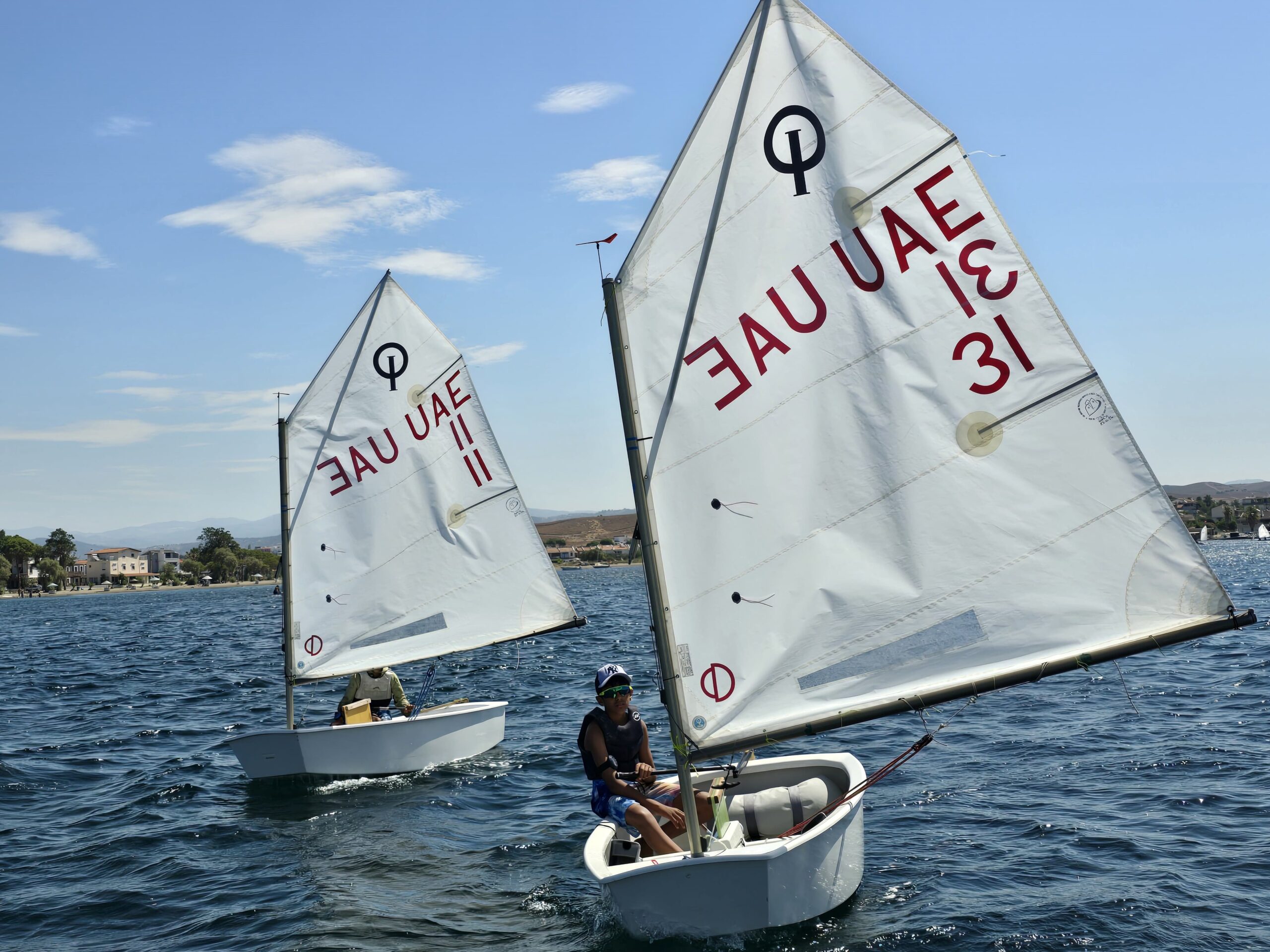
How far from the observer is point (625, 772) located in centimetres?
934

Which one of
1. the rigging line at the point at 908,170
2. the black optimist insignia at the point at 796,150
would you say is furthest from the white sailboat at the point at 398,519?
the rigging line at the point at 908,170

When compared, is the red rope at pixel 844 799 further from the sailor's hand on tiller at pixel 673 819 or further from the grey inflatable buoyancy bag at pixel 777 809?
the sailor's hand on tiller at pixel 673 819

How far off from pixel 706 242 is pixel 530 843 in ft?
24.8

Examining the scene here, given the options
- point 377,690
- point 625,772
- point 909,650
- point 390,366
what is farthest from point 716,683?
point 390,366

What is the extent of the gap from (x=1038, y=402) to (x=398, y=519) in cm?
1128

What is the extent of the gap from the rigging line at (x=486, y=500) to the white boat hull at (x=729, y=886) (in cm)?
894

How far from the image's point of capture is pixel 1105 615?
7367 mm

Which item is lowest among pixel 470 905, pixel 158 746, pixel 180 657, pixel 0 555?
pixel 470 905

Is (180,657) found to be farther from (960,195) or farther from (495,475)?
(960,195)

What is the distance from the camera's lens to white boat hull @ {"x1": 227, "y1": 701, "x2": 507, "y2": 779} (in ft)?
46.2

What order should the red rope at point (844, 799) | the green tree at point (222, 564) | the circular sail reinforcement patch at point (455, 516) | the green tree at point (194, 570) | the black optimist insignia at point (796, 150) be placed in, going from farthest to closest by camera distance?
the green tree at point (194, 570) < the green tree at point (222, 564) < the circular sail reinforcement patch at point (455, 516) < the red rope at point (844, 799) < the black optimist insignia at point (796, 150)

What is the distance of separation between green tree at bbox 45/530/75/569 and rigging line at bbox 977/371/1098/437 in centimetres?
17646

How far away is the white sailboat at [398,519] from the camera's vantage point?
52.5 ft

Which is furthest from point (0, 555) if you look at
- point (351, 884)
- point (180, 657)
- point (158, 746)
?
point (351, 884)
